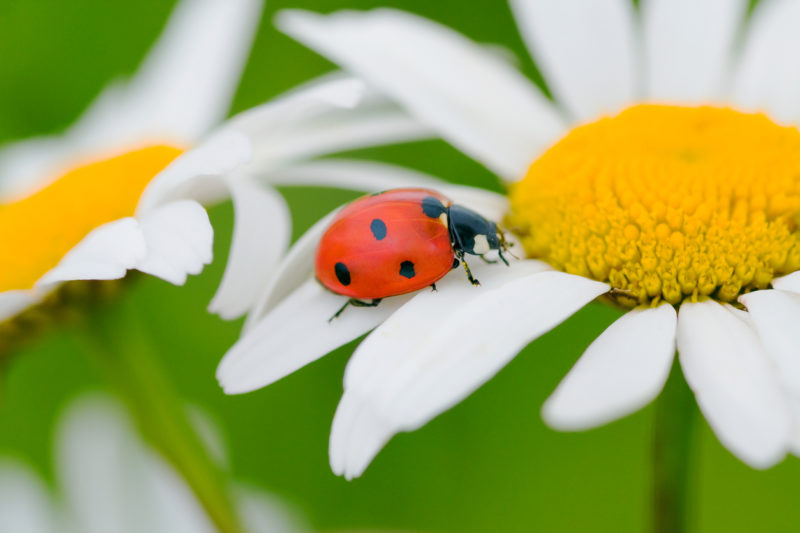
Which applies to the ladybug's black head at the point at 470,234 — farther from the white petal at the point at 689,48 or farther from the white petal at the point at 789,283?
the white petal at the point at 689,48

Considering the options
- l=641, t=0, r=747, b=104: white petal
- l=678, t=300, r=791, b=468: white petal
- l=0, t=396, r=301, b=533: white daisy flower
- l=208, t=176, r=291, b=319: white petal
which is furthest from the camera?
l=0, t=396, r=301, b=533: white daisy flower

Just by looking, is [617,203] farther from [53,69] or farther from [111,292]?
[53,69]

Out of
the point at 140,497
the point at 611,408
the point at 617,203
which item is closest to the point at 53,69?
the point at 140,497

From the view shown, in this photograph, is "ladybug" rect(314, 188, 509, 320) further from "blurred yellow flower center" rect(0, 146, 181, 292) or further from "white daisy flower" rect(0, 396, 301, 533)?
"white daisy flower" rect(0, 396, 301, 533)

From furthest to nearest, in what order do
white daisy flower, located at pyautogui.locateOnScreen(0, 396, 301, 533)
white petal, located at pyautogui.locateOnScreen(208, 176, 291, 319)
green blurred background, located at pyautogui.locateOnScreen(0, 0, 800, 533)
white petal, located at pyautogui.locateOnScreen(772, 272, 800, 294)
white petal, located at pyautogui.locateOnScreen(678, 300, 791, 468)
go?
green blurred background, located at pyautogui.locateOnScreen(0, 0, 800, 533), white daisy flower, located at pyautogui.locateOnScreen(0, 396, 301, 533), white petal, located at pyautogui.locateOnScreen(208, 176, 291, 319), white petal, located at pyautogui.locateOnScreen(772, 272, 800, 294), white petal, located at pyautogui.locateOnScreen(678, 300, 791, 468)

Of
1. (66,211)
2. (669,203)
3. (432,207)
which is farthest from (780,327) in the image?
(66,211)

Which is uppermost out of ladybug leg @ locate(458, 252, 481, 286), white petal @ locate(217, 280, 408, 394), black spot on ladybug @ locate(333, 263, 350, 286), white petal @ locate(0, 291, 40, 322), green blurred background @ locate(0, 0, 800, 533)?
white petal @ locate(0, 291, 40, 322)

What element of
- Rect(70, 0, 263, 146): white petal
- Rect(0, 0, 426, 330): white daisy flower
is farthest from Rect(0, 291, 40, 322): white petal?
Rect(70, 0, 263, 146): white petal

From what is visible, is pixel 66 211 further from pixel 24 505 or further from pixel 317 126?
pixel 24 505
